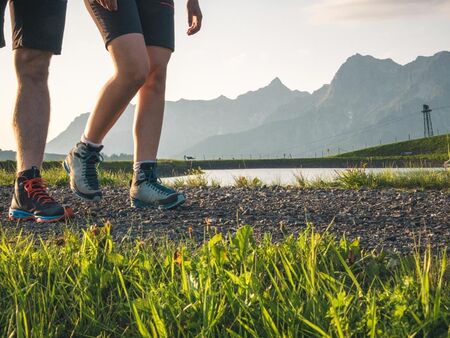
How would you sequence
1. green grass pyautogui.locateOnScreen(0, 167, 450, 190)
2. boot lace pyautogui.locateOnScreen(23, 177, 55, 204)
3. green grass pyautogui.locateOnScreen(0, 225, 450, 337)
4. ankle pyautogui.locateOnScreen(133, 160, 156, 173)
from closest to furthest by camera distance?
green grass pyautogui.locateOnScreen(0, 225, 450, 337) → boot lace pyautogui.locateOnScreen(23, 177, 55, 204) → ankle pyautogui.locateOnScreen(133, 160, 156, 173) → green grass pyautogui.locateOnScreen(0, 167, 450, 190)

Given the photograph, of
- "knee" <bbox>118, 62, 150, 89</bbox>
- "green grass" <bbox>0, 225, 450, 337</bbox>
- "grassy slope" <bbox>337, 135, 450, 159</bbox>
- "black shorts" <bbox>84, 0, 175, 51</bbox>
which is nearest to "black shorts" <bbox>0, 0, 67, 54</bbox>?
"black shorts" <bbox>84, 0, 175, 51</bbox>

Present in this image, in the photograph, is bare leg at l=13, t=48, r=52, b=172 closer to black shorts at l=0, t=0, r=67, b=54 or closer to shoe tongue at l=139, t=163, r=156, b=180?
black shorts at l=0, t=0, r=67, b=54

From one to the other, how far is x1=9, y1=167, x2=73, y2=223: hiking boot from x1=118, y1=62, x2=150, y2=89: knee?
0.87m

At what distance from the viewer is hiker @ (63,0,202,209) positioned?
13.1ft

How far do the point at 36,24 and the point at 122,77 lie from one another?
2.09ft

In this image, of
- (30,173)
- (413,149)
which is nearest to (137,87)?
(30,173)

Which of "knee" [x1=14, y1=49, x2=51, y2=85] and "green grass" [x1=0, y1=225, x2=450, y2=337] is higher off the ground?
"knee" [x1=14, y1=49, x2=51, y2=85]

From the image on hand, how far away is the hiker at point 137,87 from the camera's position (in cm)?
398

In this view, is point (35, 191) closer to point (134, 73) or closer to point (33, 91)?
point (33, 91)

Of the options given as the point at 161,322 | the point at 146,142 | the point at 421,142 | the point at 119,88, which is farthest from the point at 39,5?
the point at 421,142

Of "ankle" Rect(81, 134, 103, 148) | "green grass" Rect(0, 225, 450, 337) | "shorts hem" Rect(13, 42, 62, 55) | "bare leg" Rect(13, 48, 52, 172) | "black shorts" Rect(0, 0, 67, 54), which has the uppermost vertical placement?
"black shorts" Rect(0, 0, 67, 54)

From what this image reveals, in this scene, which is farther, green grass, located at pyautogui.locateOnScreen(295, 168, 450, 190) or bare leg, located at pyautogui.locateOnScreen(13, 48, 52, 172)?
green grass, located at pyautogui.locateOnScreen(295, 168, 450, 190)

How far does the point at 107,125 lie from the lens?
430 centimetres

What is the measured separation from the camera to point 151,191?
15.0ft
